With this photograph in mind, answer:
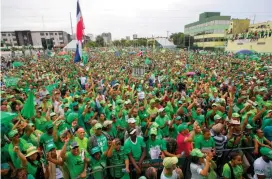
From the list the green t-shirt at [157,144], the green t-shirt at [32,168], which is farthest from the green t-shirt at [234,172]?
the green t-shirt at [32,168]

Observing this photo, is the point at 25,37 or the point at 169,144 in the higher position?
the point at 25,37

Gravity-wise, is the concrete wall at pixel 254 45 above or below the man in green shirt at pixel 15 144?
above

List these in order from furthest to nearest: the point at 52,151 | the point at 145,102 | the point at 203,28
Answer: the point at 203,28
the point at 145,102
the point at 52,151

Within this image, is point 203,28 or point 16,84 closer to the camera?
point 16,84

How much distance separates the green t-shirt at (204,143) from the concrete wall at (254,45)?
107 feet

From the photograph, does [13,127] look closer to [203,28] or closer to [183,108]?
[183,108]

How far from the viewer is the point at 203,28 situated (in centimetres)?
7538

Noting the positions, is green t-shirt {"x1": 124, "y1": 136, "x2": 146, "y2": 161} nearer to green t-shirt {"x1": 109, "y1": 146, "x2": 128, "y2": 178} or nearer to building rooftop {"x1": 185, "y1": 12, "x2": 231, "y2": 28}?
green t-shirt {"x1": 109, "y1": 146, "x2": 128, "y2": 178}

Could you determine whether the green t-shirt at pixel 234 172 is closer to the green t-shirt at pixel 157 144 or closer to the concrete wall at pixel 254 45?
the green t-shirt at pixel 157 144

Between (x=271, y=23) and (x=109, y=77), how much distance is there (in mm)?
35736

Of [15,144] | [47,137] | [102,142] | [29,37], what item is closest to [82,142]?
[102,142]

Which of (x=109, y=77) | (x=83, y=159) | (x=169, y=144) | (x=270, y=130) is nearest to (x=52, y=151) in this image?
(x=83, y=159)

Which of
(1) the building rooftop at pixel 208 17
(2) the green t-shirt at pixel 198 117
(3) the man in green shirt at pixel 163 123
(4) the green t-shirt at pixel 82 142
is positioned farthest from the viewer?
(1) the building rooftop at pixel 208 17

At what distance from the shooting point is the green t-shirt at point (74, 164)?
10.6 ft
